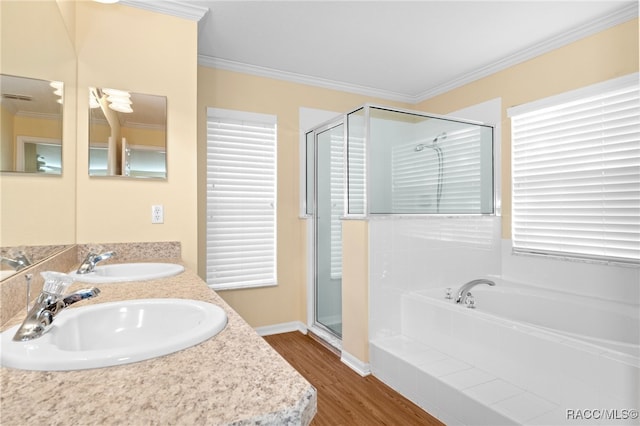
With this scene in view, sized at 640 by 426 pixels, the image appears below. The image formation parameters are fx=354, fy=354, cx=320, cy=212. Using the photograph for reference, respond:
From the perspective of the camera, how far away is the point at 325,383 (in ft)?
8.07

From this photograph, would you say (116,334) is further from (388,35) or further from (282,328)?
(388,35)

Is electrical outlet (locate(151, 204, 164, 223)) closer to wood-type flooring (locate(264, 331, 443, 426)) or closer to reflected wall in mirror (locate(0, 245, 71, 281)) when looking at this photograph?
reflected wall in mirror (locate(0, 245, 71, 281))

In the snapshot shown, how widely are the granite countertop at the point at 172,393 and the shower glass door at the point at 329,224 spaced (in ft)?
7.88

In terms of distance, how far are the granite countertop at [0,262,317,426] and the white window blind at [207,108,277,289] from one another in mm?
2577

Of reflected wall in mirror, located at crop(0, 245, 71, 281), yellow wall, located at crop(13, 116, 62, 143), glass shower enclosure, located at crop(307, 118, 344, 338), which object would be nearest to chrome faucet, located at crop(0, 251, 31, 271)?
reflected wall in mirror, located at crop(0, 245, 71, 281)

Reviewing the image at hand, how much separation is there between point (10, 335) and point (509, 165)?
3446 millimetres

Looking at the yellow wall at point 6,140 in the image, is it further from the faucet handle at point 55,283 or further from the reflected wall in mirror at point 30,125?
the faucet handle at point 55,283

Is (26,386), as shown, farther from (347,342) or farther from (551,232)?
(551,232)

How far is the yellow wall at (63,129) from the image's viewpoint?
102 centimetres

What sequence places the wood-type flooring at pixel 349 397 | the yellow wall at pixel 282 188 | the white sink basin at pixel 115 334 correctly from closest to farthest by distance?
the white sink basin at pixel 115 334, the wood-type flooring at pixel 349 397, the yellow wall at pixel 282 188

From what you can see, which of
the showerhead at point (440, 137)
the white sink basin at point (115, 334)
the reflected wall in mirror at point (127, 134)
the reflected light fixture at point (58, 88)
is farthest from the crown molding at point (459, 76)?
the white sink basin at point (115, 334)

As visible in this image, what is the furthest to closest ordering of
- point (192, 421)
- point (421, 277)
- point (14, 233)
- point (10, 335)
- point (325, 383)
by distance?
point (421, 277) < point (325, 383) < point (14, 233) < point (10, 335) < point (192, 421)

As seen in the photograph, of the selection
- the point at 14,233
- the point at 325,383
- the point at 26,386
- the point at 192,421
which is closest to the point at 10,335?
the point at 26,386

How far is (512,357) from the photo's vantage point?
202 centimetres
